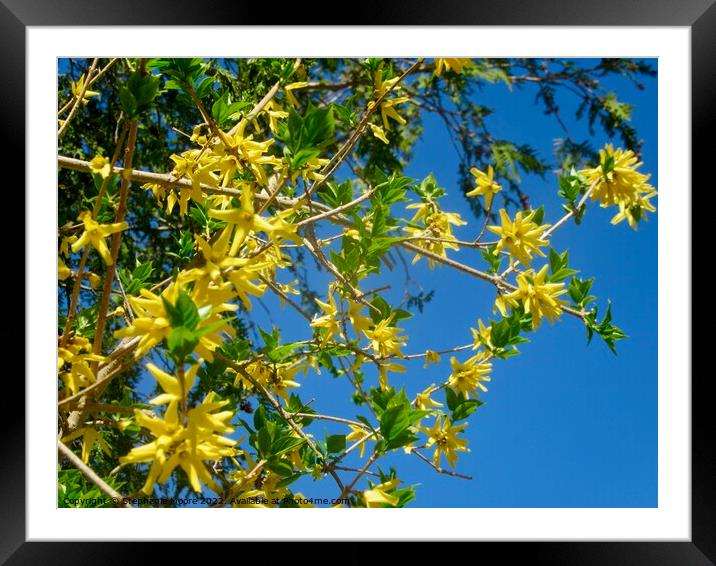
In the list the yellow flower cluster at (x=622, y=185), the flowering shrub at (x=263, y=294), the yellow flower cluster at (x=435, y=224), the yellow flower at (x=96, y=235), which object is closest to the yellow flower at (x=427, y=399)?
the flowering shrub at (x=263, y=294)

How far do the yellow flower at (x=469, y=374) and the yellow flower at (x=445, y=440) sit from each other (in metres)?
0.09

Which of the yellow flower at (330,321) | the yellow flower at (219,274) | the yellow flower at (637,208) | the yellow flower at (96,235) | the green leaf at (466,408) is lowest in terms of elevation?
the green leaf at (466,408)

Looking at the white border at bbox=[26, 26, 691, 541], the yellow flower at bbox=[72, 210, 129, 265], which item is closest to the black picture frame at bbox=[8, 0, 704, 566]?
the white border at bbox=[26, 26, 691, 541]

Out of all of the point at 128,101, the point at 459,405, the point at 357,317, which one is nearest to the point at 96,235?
the point at 128,101

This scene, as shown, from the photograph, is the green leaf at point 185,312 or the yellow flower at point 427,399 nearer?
the green leaf at point 185,312

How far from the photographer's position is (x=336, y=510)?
1.00m

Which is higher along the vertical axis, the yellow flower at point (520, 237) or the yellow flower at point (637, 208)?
the yellow flower at point (637, 208)

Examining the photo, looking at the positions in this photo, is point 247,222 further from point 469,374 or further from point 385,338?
point 469,374

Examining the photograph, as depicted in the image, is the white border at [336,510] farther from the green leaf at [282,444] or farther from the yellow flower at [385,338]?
the yellow flower at [385,338]

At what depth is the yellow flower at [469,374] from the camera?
4.18 feet
